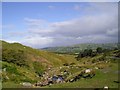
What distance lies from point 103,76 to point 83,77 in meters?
3.82

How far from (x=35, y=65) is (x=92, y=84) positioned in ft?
151

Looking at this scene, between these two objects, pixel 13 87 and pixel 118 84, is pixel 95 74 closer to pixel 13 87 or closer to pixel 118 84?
pixel 118 84

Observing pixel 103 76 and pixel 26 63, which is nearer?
pixel 103 76

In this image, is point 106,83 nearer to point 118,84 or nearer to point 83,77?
point 118,84

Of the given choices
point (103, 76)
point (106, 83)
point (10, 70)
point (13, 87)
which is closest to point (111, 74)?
point (103, 76)

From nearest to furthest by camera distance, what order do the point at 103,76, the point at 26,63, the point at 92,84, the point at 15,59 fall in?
→ the point at 92,84 → the point at 103,76 → the point at 15,59 → the point at 26,63

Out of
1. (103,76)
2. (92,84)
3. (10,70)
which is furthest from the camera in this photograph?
(10,70)

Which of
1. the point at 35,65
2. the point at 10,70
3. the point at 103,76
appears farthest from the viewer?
the point at 35,65

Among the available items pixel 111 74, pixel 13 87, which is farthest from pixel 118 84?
pixel 13 87

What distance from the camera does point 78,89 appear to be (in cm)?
3572

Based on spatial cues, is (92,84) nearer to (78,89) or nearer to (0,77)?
(78,89)

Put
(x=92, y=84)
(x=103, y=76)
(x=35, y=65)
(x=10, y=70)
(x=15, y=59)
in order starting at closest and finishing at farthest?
1. (x=92, y=84)
2. (x=103, y=76)
3. (x=10, y=70)
4. (x=15, y=59)
5. (x=35, y=65)

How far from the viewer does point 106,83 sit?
38969mm

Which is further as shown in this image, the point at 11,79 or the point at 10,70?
the point at 10,70
